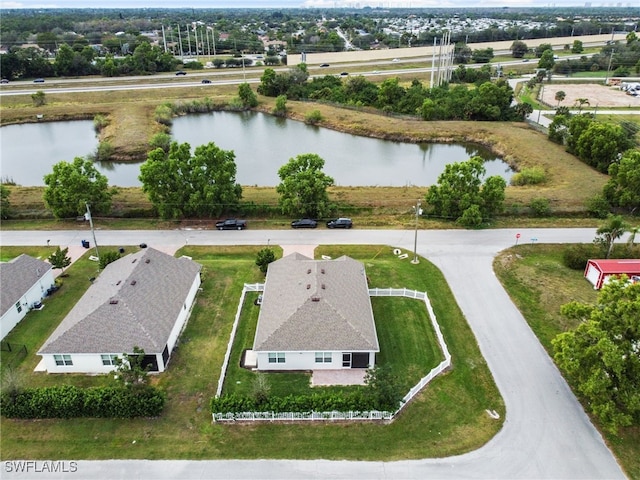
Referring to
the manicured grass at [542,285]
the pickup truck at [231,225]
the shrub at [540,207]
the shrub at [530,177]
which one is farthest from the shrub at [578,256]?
the pickup truck at [231,225]

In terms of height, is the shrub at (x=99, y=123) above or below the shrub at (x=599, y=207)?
above

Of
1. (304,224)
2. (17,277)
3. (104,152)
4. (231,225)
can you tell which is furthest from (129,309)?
(104,152)

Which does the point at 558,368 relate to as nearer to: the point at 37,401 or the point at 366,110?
the point at 37,401

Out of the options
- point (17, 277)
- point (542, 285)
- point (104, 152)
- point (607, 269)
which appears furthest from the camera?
point (104, 152)

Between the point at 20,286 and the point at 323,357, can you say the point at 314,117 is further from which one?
the point at 323,357

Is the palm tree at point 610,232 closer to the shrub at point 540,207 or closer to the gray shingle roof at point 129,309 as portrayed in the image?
the shrub at point 540,207

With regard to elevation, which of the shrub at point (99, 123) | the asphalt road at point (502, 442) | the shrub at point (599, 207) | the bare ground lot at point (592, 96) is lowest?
the asphalt road at point (502, 442)

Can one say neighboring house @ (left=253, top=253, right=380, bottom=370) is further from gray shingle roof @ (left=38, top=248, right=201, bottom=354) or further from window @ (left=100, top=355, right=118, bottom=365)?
window @ (left=100, top=355, right=118, bottom=365)
